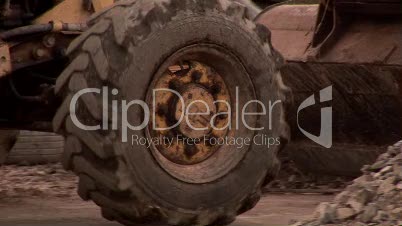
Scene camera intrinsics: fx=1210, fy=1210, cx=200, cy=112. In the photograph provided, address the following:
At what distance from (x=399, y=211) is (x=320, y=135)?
307 centimetres

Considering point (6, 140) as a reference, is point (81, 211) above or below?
below

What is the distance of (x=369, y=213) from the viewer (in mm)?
5688

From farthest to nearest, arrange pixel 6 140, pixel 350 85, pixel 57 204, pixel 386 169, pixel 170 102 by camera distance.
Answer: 1. pixel 350 85
2. pixel 6 140
3. pixel 57 204
4. pixel 170 102
5. pixel 386 169

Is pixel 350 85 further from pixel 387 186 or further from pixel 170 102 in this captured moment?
pixel 387 186

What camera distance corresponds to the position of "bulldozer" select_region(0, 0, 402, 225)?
19.8 feet

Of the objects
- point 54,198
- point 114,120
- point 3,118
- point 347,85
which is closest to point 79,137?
point 114,120

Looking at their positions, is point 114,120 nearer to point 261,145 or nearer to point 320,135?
point 261,145

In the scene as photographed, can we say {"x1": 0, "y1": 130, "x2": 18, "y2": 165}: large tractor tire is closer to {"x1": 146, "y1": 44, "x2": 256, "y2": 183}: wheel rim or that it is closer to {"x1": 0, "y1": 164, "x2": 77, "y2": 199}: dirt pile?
{"x1": 0, "y1": 164, "x2": 77, "y2": 199}: dirt pile

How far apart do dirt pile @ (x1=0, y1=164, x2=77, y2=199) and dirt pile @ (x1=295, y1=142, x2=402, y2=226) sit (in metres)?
2.71

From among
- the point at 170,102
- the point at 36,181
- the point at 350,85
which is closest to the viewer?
the point at 170,102

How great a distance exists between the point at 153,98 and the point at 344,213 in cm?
117

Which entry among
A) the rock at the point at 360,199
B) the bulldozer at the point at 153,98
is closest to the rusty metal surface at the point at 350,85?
the bulldozer at the point at 153,98

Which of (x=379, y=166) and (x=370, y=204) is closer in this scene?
(x=370, y=204)

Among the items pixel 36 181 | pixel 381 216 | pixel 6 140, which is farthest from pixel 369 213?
pixel 36 181
